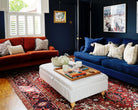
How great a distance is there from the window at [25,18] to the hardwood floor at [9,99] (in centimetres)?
245

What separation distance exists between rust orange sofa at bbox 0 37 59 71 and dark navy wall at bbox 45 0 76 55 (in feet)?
3.57

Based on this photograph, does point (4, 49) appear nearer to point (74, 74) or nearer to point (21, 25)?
point (21, 25)

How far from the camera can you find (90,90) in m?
2.60

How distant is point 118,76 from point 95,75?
82cm

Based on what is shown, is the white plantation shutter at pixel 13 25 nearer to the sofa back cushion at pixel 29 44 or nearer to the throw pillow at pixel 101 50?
the sofa back cushion at pixel 29 44

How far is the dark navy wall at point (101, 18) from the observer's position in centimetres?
429

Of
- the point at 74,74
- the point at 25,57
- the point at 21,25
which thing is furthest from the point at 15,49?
the point at 74,74

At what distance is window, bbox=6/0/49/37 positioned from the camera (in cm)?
528

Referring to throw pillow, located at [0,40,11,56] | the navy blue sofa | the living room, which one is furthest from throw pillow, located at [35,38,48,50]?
the navy blue sofa

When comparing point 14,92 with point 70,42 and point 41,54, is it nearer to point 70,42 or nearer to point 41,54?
point 41,54

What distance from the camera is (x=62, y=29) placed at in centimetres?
626

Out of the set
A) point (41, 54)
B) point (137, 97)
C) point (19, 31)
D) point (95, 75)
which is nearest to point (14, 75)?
point (41, 54)

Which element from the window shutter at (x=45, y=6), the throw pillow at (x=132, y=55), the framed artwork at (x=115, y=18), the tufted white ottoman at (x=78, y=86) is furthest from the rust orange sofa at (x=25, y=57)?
the throw pillow at (x=132, y=55)

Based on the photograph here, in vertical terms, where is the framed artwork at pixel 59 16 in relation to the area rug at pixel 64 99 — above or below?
above
